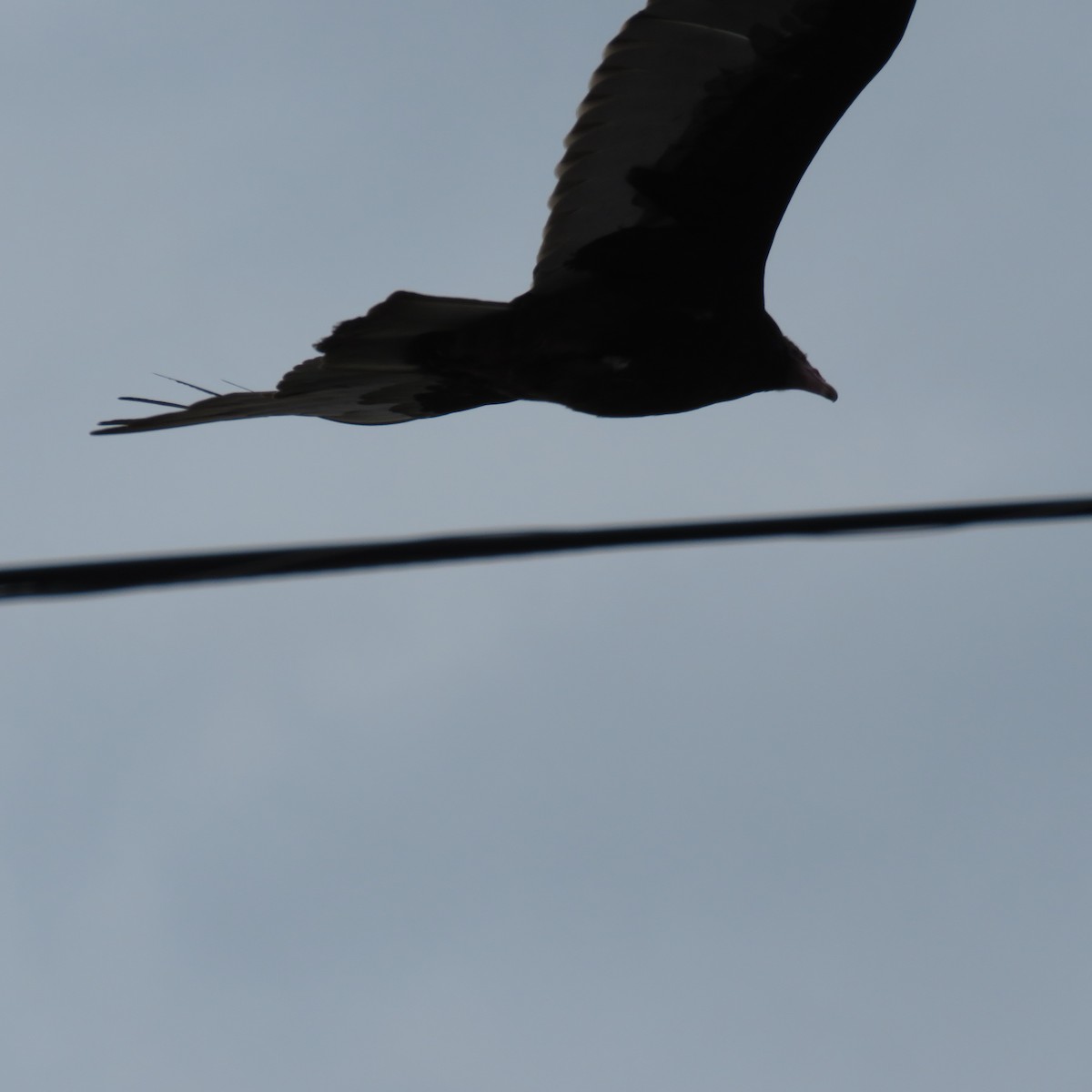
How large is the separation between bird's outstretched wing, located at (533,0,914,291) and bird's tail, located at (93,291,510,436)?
471mm

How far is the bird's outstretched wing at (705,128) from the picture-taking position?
481cm

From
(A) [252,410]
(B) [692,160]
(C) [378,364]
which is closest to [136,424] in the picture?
(A) [252,410]

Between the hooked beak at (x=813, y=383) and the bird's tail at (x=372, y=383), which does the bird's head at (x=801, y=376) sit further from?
the bird's tail at (x=372, y=383)

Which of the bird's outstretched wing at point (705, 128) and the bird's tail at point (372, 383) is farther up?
the bird's outstretched wing at point (705, 128)

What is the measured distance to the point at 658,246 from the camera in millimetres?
5215

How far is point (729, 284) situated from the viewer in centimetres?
527

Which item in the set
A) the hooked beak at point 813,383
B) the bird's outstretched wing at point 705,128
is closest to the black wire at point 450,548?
the bird's outstretched wing at point 705,128

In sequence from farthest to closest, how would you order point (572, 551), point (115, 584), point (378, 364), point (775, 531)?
point (378, 364) < point (775, 531) < point (572, 551) < point (115, 584)

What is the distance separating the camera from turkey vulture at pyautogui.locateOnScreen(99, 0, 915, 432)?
4.86 meters

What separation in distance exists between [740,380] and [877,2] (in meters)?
1.39

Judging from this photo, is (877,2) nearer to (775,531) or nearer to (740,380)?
(740,380)

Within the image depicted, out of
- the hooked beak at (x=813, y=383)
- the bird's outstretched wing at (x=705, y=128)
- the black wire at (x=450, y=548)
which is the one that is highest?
the bird's outstretched wing at (x=705, y=128)

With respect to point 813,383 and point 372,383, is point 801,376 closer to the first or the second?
point 813,383

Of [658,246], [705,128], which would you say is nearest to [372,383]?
[658,246]
